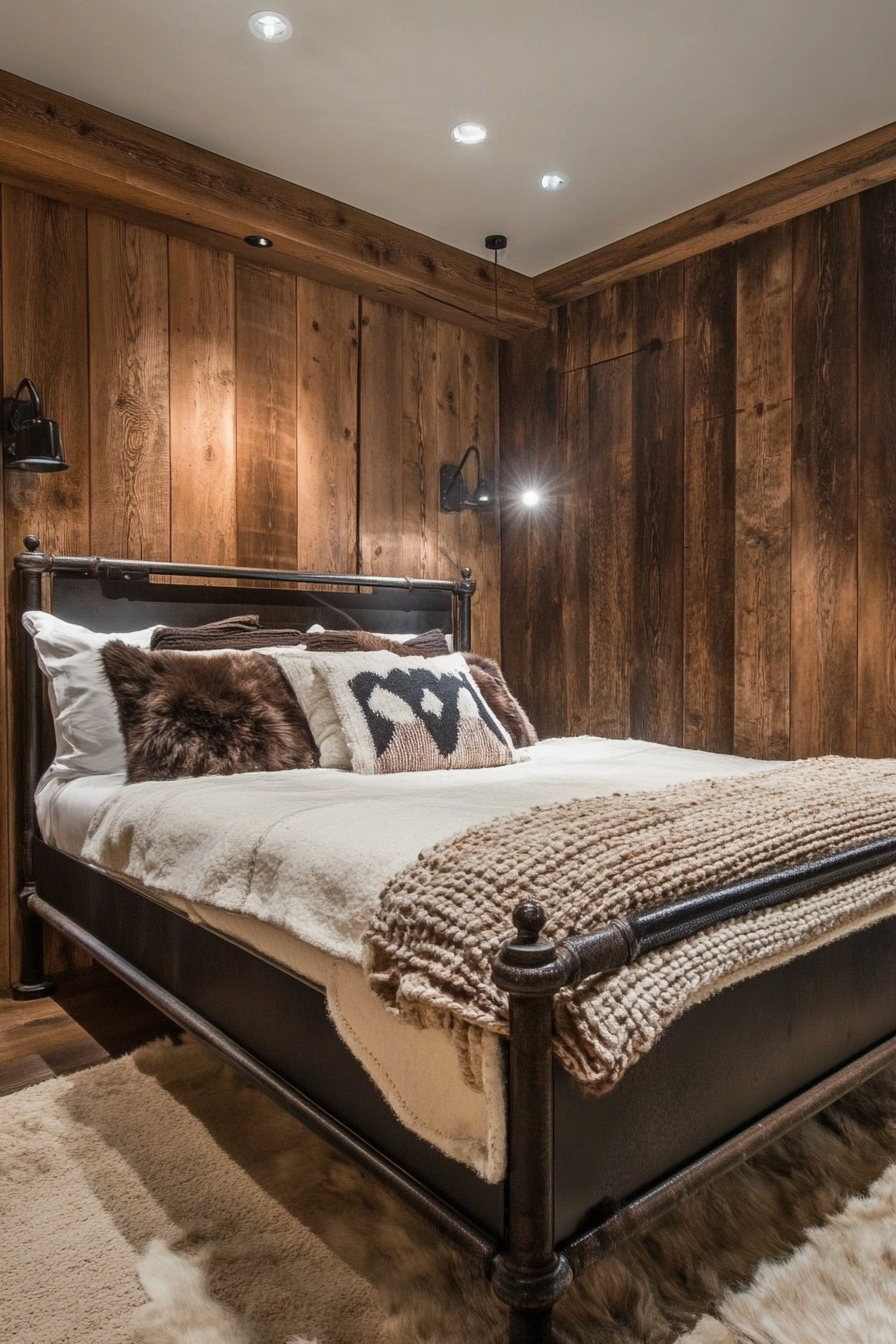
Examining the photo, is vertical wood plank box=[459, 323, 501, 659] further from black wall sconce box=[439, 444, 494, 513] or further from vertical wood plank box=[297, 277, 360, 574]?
vertical wood plank box=[297, 277, 360, 574]

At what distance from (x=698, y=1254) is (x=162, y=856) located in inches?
46.7

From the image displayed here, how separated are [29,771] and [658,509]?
242 cm

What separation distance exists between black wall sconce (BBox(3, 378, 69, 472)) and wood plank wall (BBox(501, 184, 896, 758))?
2.07 metres

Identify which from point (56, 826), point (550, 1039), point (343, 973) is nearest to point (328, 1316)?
point (343, 973)

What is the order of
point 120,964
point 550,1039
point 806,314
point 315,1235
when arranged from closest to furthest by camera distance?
point 550,1039 < point 315,1235 < point 120,964 < point 806,314

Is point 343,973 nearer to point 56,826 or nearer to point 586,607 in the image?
point 56,826

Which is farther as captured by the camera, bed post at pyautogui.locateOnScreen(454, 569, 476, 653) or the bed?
bed post at pyautogui.locateOnScreen(454, 569, 476, 653)

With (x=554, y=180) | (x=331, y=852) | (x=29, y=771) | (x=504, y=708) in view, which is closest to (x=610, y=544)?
(x=504, y=708)

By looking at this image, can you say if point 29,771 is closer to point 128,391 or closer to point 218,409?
point 128,391

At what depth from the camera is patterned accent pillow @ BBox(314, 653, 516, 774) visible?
2.37m

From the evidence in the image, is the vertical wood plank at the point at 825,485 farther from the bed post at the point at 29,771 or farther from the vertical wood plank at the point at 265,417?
the bed post at the point at 29,771

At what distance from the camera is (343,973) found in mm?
1305

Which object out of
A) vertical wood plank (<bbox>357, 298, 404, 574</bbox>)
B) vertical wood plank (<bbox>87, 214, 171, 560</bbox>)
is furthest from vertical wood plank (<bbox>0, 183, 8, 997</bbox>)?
vertical wood plank (<bbox>357, 298, 404, 574</bbox>)

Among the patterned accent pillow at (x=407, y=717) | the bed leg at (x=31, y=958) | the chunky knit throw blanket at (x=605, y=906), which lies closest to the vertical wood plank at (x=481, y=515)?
the patterned accent pillow at (x=407, y=717)
